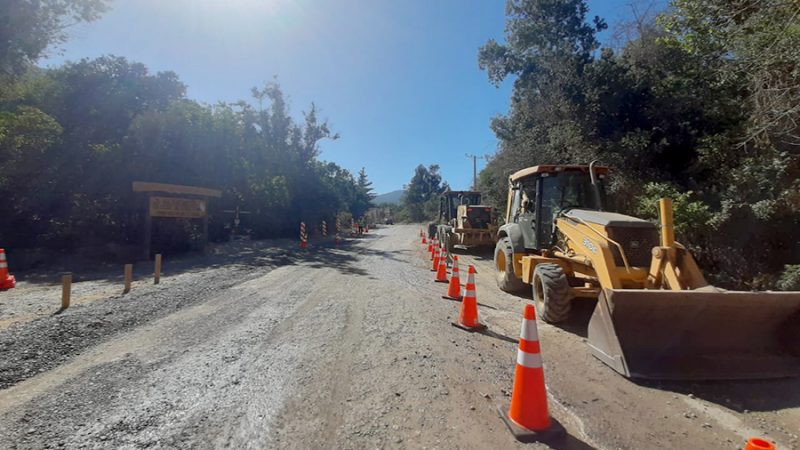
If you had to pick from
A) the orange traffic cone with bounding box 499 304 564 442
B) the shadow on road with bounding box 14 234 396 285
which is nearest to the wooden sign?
the shadow on road with bounding box 14 234 396 285

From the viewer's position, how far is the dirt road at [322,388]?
2877 mm

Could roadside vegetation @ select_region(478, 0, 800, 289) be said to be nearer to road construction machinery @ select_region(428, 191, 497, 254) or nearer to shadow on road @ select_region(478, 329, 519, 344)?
road construction machinery @ select_region(428, 191, 497, 254)

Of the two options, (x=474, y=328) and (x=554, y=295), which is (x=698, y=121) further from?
(x=474, y=328)

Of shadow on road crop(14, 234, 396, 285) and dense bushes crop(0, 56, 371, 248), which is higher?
dense bushes crop(0, 56, 371, 248)

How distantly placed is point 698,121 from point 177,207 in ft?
57.2

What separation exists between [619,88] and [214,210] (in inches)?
746

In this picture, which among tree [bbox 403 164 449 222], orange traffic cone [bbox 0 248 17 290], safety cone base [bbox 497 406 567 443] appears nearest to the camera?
safety cone base [bbox 497 406 567 443]

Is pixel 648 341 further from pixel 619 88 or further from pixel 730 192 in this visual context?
pixel 619 88

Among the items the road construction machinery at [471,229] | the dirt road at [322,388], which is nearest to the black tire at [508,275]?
the dirt road at [322,388]

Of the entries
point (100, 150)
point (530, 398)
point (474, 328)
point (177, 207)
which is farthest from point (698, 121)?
point (100, 150)

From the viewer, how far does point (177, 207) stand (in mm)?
14750

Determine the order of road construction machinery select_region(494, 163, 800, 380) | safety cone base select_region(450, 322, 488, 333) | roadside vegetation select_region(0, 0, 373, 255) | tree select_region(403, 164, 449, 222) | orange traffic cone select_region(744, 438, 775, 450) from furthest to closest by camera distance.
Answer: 1. tree select_region(403, 164, 449, 222)
2. roadside vegetation select_region(0, 0, 373, 255)
3. safety cone base select_region(450, 322, 488, 333)
4. road construction machinery select_region(494, 163, 800, 380)
5. orange traffic cone select_region(744, 438, 775, 450)

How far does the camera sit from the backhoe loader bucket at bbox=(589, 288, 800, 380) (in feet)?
12.6

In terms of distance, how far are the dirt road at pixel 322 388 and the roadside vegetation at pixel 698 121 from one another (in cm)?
480
